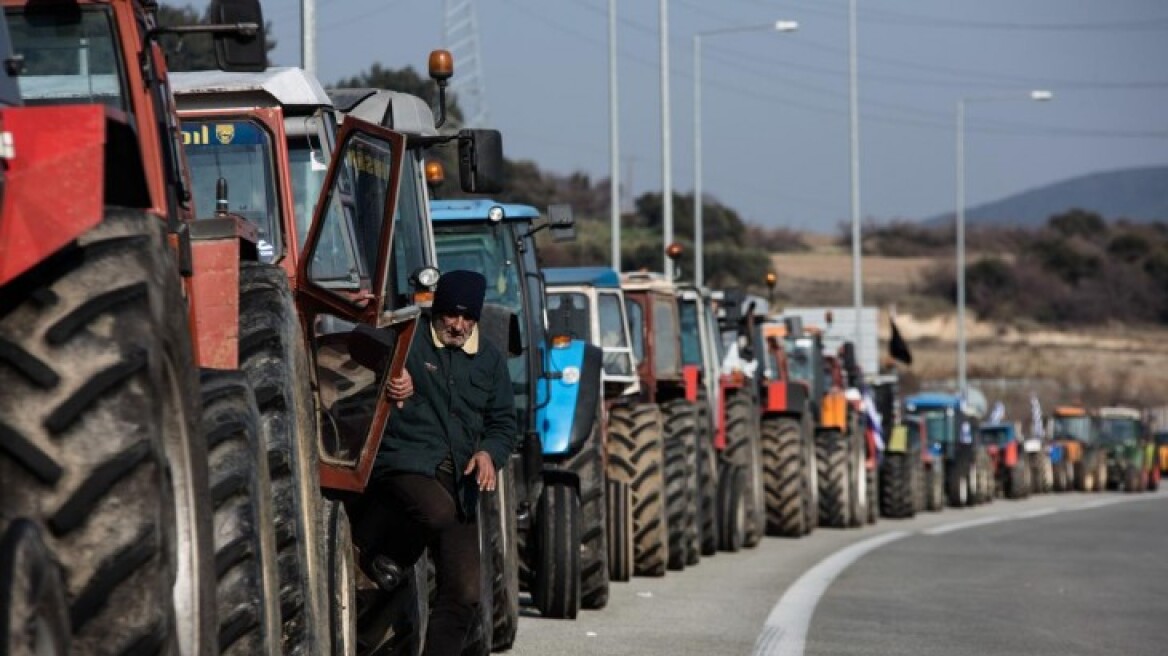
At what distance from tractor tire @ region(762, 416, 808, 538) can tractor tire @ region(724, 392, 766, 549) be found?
1.60m

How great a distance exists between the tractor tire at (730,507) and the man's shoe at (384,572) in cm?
1557

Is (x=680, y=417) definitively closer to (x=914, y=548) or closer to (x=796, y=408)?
(x=914, y=548)

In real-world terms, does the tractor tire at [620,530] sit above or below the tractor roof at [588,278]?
below

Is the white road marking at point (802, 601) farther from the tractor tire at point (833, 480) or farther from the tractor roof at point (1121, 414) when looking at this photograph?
the tractor roof at point (1121, 414)

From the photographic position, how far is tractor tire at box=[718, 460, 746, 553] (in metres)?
26.0

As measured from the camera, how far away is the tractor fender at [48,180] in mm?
5379

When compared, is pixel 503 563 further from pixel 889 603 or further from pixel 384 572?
pixel 889 603

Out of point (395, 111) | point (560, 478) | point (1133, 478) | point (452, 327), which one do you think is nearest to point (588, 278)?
point (560, 478)

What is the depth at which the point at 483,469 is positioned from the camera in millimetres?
10477

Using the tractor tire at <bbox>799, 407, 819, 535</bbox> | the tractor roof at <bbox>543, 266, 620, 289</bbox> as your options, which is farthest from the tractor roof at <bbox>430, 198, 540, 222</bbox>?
the tractor tire at <bbox>799, 407, 819, 535</bbox>

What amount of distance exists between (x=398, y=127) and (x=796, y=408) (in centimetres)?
1929

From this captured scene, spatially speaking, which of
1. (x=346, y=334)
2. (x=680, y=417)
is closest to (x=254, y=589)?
(x=346, y=334)

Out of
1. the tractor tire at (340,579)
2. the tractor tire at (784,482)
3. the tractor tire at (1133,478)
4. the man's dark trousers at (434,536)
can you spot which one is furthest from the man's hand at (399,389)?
the tractor tire at (1133,478)

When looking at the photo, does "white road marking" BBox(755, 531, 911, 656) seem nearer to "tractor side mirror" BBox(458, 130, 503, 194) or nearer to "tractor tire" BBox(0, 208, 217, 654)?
"tractor side mirror" BBox(458, 130, 503, 194)
